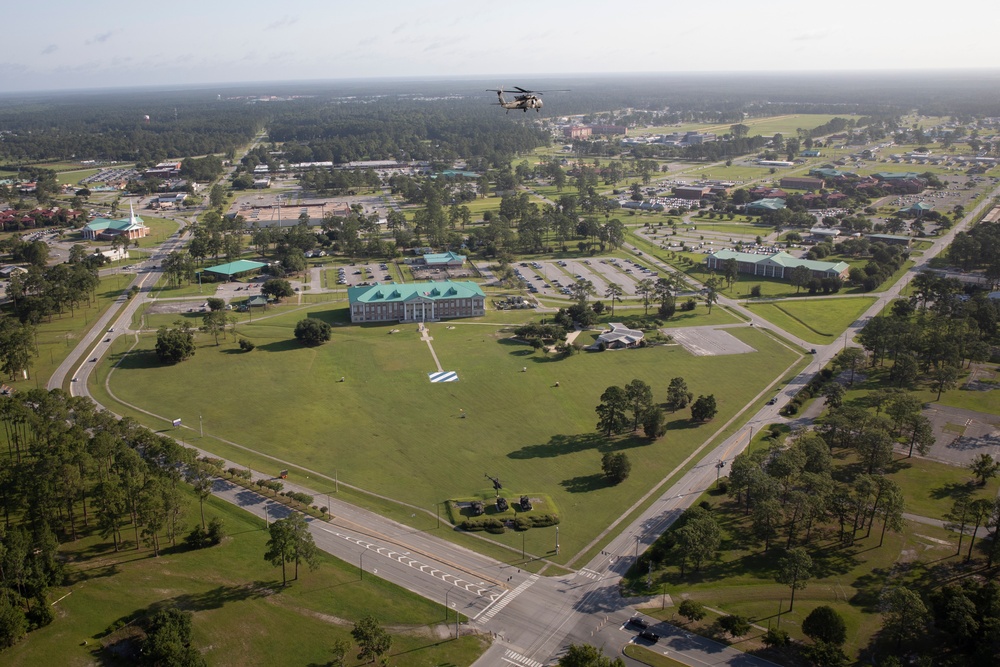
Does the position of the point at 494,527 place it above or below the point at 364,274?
below

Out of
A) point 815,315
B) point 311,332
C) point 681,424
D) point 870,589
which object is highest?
point 311,332

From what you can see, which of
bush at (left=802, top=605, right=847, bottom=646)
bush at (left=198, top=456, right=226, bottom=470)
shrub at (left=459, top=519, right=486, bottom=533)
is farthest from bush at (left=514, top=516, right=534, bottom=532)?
bush at (left=198, top=456, right=226, bottom=470)

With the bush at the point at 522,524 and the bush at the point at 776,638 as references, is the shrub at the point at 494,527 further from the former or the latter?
the bush at the point at 776,638

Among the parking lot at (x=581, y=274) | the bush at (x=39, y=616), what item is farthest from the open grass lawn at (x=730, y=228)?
the bush at (x=39, y=616)

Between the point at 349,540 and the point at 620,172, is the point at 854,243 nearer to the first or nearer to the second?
the point at 620,172

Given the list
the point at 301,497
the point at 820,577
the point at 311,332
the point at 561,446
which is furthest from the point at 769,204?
the point at 301,497

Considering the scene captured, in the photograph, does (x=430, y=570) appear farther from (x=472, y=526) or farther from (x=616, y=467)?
(x=616, y=467)

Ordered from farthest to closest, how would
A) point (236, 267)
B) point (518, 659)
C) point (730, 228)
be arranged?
1. point (730, 228)
2. point (236, 267)
3. point (518, 659)

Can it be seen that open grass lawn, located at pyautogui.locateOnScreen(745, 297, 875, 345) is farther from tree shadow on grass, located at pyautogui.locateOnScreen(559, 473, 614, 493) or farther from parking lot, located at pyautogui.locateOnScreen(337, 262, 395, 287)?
parking lot, located at pyautogui.locateOnScreen(337, 262, 395, 287)
